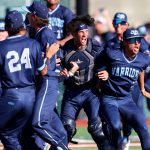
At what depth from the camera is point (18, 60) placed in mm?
12695

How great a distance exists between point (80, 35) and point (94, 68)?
19.7 inches

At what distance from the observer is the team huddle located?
1276cm

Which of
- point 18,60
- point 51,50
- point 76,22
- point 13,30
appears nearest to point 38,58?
point 18,60

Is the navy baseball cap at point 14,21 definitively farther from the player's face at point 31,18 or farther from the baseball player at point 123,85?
the baseball player at point 123,85

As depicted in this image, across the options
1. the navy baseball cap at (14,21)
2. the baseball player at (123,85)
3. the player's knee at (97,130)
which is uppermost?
the navy baseball cap at (14,21)

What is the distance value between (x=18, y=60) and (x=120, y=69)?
1.76 metres

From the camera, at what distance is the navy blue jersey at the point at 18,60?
12.7 m

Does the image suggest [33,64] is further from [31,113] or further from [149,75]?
[149,75]

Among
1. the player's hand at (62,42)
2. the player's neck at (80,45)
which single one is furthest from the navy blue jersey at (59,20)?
the player's neck at (80,45)

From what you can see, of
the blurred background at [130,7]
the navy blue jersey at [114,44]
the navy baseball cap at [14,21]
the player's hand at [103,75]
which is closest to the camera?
the navy baseball cap at [14,21]

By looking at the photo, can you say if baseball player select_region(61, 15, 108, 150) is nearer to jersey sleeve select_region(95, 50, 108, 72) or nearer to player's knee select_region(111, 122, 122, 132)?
jersey sleeve select_region(95, 50, 108, 72)

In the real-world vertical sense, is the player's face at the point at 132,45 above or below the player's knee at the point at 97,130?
above

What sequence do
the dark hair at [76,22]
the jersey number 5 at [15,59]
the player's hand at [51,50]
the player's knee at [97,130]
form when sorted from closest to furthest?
the jersey number 5 at [15,59], the player's hand at [51,50], the player's knee at [97,130], the dark hair at [76,22]

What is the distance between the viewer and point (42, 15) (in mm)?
13633
